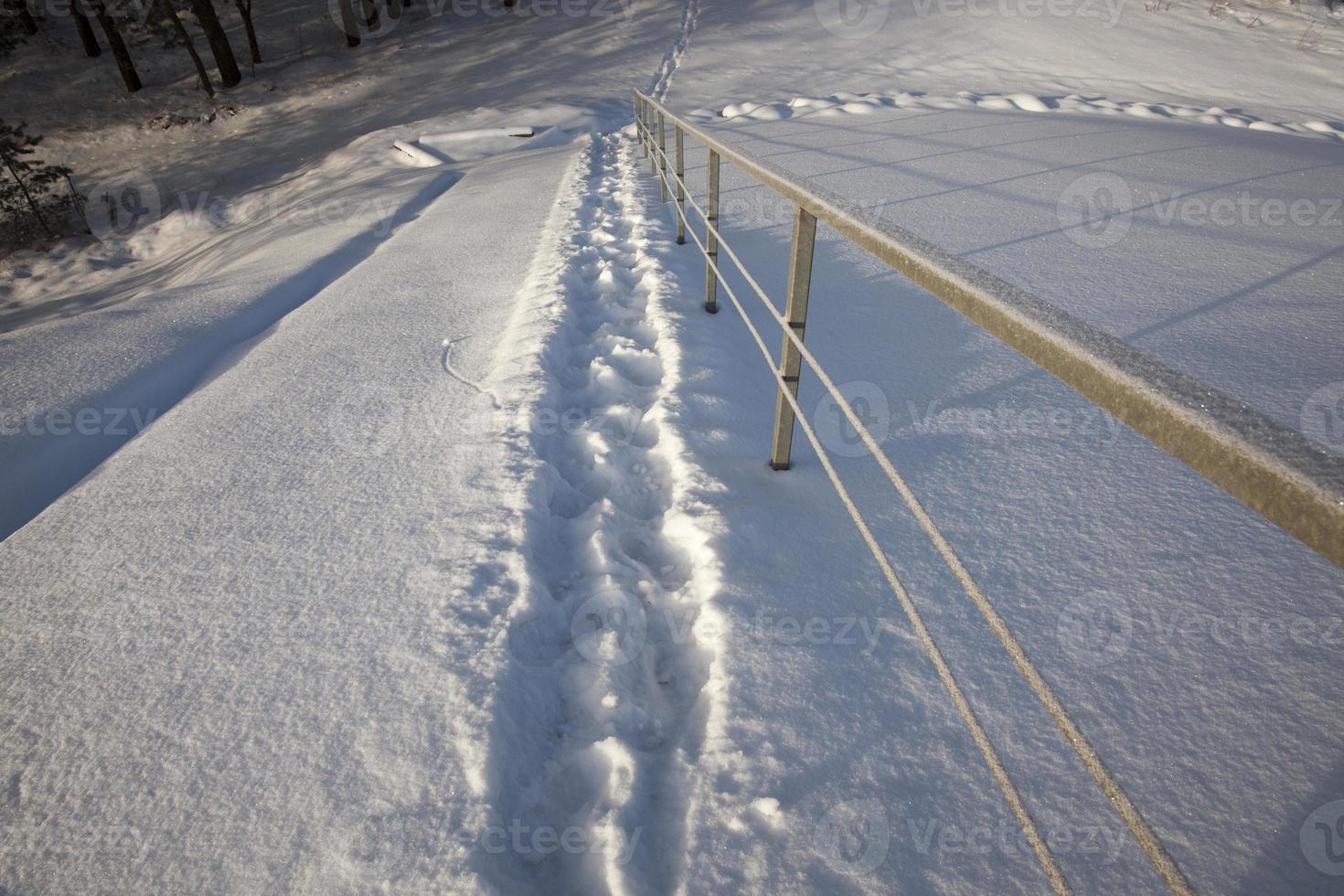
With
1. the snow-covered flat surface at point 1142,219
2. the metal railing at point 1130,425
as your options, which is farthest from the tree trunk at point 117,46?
the metal railing at point 1130,425

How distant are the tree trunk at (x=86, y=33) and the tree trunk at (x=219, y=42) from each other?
264 inches

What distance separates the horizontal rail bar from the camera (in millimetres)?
458

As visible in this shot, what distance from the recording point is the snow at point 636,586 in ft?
3.60

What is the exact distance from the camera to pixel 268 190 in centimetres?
955

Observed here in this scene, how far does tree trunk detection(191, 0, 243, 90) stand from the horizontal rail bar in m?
21.4

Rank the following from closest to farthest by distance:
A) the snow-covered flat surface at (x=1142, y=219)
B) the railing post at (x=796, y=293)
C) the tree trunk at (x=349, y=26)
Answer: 1. the railing post at (x=796, y=293)
2. the snow-covered flat surface at (x=1142, y=219)
3. the tree trunk at (x=349, y=26)

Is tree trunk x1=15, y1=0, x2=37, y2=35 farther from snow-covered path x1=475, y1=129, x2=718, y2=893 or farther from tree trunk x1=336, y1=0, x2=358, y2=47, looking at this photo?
snow-covered path x1=475, y1=129, x2=718, y2=893

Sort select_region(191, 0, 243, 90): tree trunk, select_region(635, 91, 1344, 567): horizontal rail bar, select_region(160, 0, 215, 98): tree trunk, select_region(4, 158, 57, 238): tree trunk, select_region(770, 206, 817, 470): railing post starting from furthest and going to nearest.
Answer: select_region(160, 0, 215, 98): tree trunk, select_region(191, 0, 243, 90): tree trunk, select_region(4, 158, 57, 238): tree trunk, select_region(770, 206, 817, 470): railing post, select_region(635, 91, 1344, 567): horizontal rail bar

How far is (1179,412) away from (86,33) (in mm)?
29350

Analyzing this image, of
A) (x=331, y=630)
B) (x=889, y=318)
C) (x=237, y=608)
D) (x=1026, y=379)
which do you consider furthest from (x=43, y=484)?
(x=1026, y=379)

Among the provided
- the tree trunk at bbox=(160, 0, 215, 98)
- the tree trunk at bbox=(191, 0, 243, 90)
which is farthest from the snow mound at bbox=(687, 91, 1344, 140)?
the tree trunk at bbox=(160, 0, 215, 98)

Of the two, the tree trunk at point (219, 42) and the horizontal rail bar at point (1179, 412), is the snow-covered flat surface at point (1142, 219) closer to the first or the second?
the horizontal rail bar at point (1179, 412)

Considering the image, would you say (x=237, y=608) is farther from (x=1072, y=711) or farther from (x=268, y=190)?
(x=268, y=190)

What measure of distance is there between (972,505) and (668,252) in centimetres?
260
